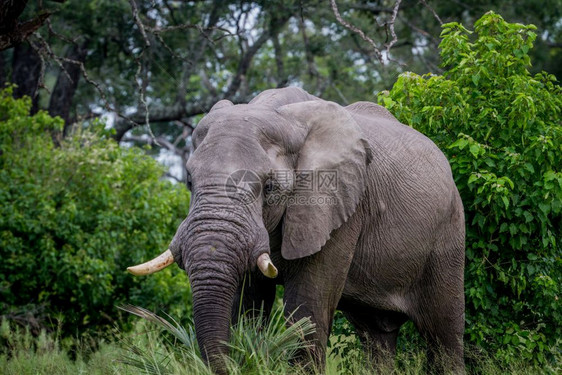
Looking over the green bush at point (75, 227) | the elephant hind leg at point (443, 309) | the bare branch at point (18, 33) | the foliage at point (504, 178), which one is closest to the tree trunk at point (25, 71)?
the green bush at point (75, 227)

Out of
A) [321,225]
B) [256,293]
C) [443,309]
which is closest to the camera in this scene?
[321,225]

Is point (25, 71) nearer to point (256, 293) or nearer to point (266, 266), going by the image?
point (256, 293)

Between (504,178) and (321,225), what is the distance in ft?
6.11

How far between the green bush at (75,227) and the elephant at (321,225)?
134 inches

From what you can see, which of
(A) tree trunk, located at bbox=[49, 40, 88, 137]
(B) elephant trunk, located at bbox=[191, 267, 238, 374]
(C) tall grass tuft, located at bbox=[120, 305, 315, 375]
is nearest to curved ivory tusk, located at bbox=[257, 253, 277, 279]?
(B) elephant trunk, located at bbox=[191, 267, 238, 374]

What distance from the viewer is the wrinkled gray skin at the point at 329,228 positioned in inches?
176

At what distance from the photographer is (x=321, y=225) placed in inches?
199

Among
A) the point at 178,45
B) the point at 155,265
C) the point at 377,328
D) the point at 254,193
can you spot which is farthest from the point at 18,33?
the point at 178,45

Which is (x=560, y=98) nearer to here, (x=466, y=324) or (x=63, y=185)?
(x=466, y=324)

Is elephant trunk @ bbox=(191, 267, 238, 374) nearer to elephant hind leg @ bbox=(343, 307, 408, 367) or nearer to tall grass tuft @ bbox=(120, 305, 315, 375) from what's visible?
tall grass tuft @ bbox=(120, 305, 315, 375)

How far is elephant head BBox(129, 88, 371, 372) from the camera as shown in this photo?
4.41 metres

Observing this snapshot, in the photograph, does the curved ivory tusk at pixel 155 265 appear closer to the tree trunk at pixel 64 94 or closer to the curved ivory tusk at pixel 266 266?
the curved ivory tusk at pixel 266 266

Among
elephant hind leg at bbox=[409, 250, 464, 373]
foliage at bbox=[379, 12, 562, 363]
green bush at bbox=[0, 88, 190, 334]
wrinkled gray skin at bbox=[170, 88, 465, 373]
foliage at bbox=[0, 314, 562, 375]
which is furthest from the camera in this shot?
green bush at bbox=[0, 88, 190, 334]

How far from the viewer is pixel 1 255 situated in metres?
8.54
